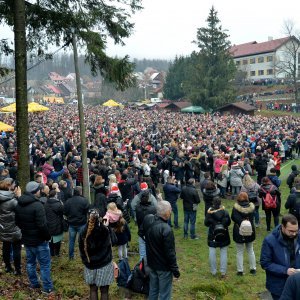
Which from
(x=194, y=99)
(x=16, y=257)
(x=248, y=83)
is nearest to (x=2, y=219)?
(x=16, y=257)

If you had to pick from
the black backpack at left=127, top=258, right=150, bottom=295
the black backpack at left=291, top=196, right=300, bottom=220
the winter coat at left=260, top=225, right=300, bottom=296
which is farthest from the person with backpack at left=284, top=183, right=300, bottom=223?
the winter coat at left=260, top=225, right=300, bottom=296

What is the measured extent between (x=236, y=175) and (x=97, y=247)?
29.4ft

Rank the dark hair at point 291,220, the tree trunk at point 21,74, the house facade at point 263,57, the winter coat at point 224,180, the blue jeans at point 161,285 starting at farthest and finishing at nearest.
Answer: the house facade at point 263,57 < the winter coat at point 224,180 < the tree trunk at point 21,74 < the blue jeans at point 161,285 < the dark hair at point 291,220

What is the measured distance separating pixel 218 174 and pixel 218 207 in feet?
21.8

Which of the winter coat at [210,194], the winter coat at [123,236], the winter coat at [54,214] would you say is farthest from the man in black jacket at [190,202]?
the winter coat at [54,214]

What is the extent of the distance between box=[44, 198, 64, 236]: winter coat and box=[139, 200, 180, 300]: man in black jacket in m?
2.87

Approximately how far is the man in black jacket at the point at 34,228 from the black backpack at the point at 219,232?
2.98m

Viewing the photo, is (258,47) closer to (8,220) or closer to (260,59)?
(260,59)

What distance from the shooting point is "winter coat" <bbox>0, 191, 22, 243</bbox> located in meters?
6.19

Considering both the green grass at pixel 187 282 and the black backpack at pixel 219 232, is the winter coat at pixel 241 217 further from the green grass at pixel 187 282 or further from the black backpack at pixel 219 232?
the green grass at pixel 187 282

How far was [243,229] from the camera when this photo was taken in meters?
7.11

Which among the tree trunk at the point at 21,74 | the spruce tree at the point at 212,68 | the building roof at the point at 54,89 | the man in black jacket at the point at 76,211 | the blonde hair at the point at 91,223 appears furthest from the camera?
the building roof at the point at 54,89

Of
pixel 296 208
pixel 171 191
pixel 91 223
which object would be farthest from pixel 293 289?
pixel 171 191

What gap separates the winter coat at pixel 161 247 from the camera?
4.93m
